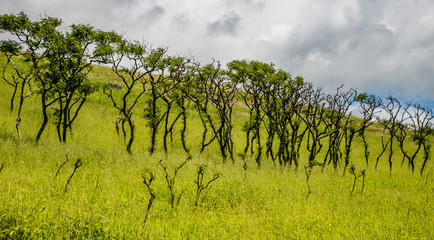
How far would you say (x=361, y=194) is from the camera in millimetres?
9617

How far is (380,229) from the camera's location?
20.1 feet

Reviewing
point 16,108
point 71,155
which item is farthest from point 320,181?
point 16,108

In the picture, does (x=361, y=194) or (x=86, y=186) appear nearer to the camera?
(x=86, y=186)

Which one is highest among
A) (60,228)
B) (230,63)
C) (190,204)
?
(230,63)

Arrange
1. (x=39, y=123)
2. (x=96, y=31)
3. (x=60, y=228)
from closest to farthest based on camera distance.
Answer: (x=60, y=228) → (x=96, y=31) → (x=39, y=123)

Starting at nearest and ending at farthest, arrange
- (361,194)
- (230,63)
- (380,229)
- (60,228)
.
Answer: (60,228) → (380,229) → (361,194) → (230,63)

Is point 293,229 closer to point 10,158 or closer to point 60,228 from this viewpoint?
point 60,228

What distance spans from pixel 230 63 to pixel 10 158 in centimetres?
1494

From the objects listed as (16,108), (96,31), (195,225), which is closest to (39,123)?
(16,108)

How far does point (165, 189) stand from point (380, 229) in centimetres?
681

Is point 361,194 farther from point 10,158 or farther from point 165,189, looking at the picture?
point 10,158

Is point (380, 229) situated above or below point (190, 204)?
above

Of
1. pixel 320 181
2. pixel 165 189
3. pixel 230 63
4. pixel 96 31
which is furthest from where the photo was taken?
pixel 230 63

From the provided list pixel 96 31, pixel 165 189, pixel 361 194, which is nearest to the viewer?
pixel 165 189
